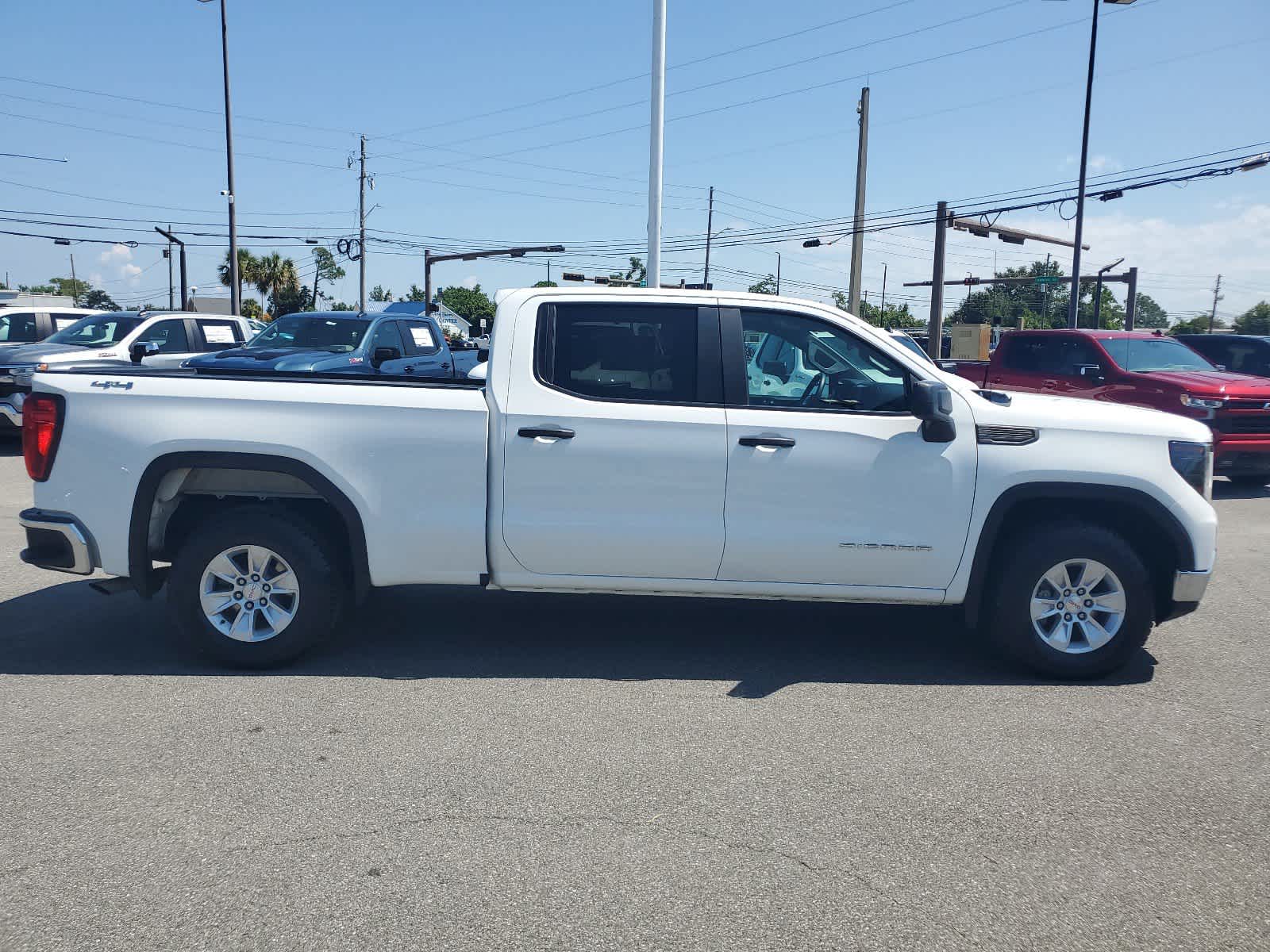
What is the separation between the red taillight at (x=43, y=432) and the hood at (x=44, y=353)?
9334mm

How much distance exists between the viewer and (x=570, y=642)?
581cm

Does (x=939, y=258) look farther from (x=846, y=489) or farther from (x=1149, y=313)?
(x=1149, y=313)

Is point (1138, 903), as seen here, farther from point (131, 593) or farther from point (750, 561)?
point (131, 593)

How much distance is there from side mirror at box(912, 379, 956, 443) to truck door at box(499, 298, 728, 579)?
97 centimetres

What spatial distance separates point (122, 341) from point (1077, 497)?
A: 45.1 ft

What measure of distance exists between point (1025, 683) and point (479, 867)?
10.6 feet

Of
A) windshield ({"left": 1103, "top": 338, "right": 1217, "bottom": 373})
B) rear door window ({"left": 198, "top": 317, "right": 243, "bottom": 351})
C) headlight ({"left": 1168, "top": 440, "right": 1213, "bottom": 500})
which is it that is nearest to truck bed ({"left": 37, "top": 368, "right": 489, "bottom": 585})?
headlight ({"left": 1168, "top": 440, "right": 1213, "bottom": 500})

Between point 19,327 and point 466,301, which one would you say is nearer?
point 19,327

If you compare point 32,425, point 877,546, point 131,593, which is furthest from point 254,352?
point 877,546

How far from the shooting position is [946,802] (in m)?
3.86

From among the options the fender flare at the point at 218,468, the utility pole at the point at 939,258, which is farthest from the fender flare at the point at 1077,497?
the utility pole at the point at 939,258

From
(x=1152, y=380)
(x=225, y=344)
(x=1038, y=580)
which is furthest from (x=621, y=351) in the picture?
(x=225, y=344)

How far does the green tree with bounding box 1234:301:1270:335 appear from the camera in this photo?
85.2m

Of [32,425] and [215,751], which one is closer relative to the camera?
[215,751]
